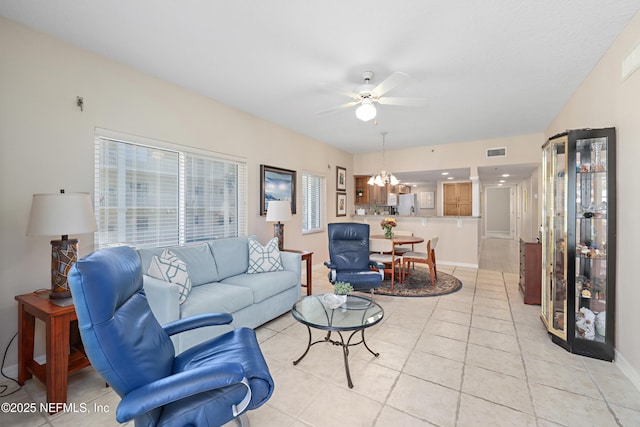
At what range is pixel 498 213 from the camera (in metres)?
11.5

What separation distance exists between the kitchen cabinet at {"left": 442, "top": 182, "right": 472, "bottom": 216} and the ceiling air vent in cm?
404

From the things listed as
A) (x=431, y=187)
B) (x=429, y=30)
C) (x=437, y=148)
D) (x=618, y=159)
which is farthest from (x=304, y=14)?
(x=431, y=187)

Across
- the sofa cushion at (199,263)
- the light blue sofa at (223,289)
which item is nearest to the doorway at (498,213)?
the light blue sofa at (223,289)

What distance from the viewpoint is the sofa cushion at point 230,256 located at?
126 inches

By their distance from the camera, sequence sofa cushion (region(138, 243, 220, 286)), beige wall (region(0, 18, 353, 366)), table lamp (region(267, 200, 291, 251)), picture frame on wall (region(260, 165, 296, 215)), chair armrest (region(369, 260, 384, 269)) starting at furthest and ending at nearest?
picture frame on wall (region(260, 165, 296, 215)) → table lamp (region(267, 200, 291, 251)) → chair armrest (region(369, 260, 384, 269)) → sofa cushion (region(138, 243, 220, 286)) → beige wall (region(0, 18, 353, 366))

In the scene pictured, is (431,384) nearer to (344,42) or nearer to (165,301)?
(165,301)

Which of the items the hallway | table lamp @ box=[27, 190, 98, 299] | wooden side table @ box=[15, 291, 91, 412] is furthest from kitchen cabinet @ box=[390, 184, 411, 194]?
wooden side table @ box=[15, 291, 91, 412]

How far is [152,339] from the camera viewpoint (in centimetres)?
142

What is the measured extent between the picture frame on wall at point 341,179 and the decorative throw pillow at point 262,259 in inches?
132

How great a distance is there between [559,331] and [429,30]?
288cm

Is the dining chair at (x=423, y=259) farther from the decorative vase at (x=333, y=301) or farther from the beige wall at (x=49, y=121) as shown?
the beige wall at (x=49, y=121)

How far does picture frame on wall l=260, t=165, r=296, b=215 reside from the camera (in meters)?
4.38

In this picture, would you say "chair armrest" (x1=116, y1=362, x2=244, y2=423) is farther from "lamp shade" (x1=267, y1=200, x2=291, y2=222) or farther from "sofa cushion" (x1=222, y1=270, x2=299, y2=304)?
"lamp shade" (x1=267, y1=200, x2=291, y2=222)

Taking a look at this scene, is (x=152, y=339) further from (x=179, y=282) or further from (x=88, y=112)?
(x=88, y=112)
